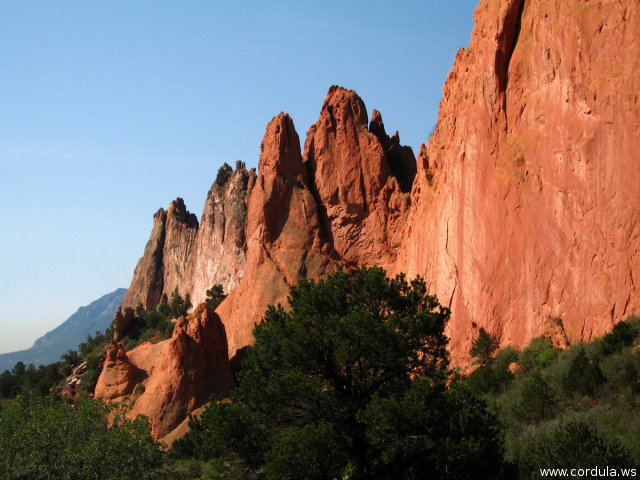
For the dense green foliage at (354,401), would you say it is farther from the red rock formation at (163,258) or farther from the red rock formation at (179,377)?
the red rock formation at (163,258)

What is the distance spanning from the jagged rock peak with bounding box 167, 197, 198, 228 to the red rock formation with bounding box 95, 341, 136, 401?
49.3 meters

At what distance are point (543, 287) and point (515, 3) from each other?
16.4 metres

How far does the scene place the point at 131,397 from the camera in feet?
159

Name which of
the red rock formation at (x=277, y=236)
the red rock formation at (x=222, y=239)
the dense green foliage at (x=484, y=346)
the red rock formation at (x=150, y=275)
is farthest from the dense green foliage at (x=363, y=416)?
the red rock formation at (x=150, y=275)

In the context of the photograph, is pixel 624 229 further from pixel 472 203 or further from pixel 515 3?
pixel 515 3

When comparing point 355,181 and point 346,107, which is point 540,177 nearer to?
point 355,181

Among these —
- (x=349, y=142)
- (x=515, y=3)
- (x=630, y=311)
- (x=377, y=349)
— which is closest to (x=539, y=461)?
(x=377, y=349)

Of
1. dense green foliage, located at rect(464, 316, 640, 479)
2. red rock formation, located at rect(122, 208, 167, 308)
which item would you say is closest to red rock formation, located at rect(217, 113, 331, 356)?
dense green foliage, located at rect(464, 316, 640, 479)

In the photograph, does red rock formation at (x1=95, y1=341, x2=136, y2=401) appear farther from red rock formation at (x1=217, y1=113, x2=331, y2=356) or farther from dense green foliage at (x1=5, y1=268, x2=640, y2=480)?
dense green foliage at (x1=5, y1=268, x2=640, y2=480)

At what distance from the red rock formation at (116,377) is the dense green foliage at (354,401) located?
87.1 ft

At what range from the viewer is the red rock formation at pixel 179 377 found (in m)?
43.2

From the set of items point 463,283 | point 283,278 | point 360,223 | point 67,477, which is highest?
point 360,223

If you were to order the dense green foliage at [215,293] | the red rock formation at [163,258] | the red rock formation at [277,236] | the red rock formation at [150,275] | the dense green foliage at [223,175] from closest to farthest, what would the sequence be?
the red rock formation at [277,236], the dense green foliage at [215,293], the dense green foliage at [223,175], the red rock formation at [163,258], the red rock formation at [150,275]

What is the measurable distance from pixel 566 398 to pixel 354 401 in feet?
35.5
